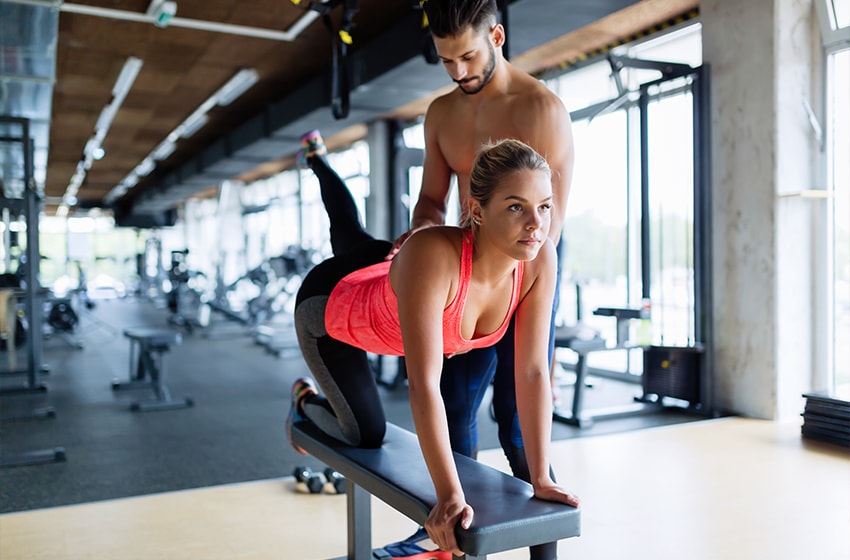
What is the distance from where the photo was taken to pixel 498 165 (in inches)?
56.4

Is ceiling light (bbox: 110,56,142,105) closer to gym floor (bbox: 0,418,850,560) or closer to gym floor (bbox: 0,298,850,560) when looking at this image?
gym floor (bbox: 0,298,850,560)

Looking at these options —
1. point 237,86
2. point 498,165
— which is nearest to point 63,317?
point 237,86

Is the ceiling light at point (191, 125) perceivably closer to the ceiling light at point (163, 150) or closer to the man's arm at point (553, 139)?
the ceiling light at point (163, 150)

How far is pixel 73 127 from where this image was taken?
9.23 meters

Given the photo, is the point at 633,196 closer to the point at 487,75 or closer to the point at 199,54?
the point at 199,54

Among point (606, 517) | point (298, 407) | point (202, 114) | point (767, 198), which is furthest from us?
point (202, 114)

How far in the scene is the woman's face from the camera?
1416 mm

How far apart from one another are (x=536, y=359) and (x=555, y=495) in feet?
0.98

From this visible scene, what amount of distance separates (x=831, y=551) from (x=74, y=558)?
7.73 ft

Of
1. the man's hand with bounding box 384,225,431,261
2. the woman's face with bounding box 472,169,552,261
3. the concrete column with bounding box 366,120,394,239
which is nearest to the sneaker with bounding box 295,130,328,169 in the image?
the man's hand with bounding box 384,225,431,261

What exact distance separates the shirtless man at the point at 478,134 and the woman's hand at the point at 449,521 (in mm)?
561

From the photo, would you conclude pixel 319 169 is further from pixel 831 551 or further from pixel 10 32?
pixel 10 32

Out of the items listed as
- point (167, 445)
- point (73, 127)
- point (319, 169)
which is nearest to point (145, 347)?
point (167, 445)

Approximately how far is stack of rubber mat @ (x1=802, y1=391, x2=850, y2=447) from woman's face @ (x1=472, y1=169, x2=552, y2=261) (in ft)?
9.18
